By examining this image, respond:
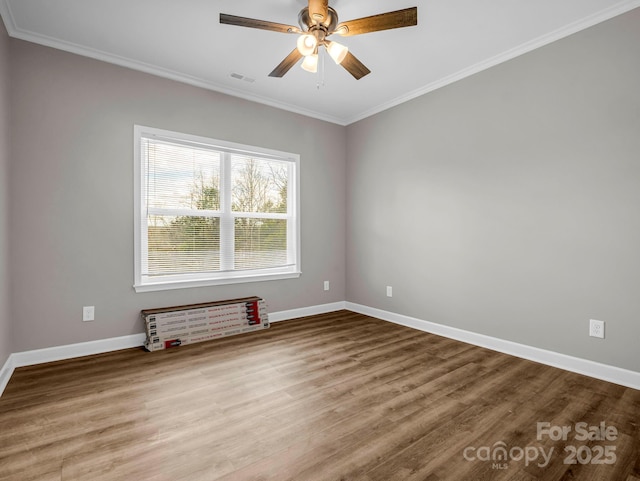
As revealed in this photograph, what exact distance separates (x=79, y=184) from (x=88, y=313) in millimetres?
1162

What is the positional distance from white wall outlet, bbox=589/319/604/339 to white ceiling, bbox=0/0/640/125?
2.28 metres

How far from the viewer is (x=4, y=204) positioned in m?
2.50

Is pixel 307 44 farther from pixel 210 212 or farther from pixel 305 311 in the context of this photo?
pixel 305 311

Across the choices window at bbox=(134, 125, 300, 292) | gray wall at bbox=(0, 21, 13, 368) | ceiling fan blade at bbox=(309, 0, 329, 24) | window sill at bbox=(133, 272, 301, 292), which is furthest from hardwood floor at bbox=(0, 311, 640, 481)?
ceiling fan blade at bbox=(309, 0, 329, 24)

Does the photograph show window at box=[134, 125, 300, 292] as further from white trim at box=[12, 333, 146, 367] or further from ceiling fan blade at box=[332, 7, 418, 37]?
ceiling fan blade at box=[332, 7, 418, 37]

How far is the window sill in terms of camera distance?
325 cm

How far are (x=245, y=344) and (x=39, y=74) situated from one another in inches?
117

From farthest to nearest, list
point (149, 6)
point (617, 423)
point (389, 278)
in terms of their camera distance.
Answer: point (389, 278)
point (149, 6)
point (617, 423)

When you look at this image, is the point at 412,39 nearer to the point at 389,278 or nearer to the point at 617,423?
the point at 389,278

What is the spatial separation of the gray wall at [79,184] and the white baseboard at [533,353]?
92.7 inches

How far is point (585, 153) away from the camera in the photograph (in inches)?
100

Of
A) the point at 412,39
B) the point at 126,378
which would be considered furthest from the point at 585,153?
the point at 126,378

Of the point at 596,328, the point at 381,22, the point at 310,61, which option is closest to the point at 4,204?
the point at 310,61

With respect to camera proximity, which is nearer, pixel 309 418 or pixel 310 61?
pixel 309 418
